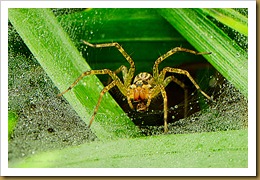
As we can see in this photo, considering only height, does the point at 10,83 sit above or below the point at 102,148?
above

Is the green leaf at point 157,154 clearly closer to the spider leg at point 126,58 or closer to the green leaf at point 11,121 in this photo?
the green leaf at point 11,121

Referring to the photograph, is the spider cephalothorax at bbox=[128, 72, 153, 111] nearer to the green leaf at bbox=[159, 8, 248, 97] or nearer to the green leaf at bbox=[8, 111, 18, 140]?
the green leaf at bbox=[159, 8, 248, 97]

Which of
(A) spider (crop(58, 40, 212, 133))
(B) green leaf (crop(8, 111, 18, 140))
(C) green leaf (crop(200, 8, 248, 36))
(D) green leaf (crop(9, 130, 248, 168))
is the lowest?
(D) green leaf (crop(9, 130, 248, 168))

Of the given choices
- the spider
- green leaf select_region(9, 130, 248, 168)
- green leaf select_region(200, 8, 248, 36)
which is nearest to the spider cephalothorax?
the spider

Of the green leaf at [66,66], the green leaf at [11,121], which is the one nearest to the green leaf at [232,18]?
the green leaf at [66,66]
